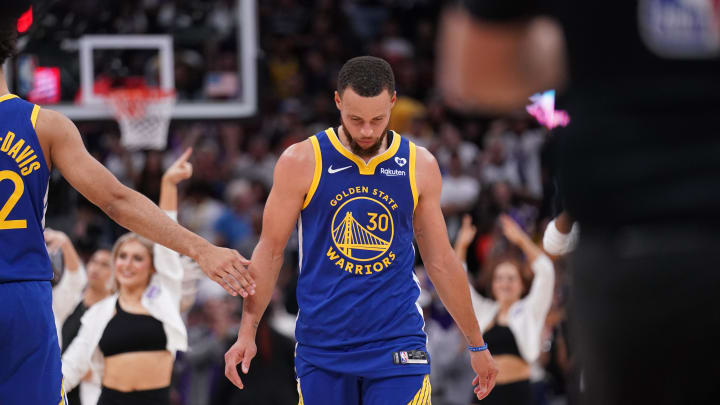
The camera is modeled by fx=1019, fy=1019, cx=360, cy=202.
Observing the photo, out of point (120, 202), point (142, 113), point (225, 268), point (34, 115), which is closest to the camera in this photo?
point (34, 115)

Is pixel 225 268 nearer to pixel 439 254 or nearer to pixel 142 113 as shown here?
pixel 439 254

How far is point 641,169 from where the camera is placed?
7.79 ft

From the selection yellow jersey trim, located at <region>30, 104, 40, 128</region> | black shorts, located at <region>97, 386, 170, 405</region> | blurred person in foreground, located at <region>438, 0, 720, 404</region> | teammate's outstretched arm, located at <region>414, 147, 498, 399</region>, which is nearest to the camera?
blurred person in foreground, located at <region>438, 0, 720, 404</region>

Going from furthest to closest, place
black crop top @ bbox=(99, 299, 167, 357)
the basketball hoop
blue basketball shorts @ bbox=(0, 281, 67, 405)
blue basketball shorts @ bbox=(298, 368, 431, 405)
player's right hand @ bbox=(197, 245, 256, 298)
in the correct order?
the basketball hoop, black crop top @ bbox=(99, 299, 167, 357), blue basketball shorts @ bbox=(298, 368, 431, 405), player's right hand @ bbox=(197, 245, 256, 298), blue basketball shorts @ bbox=(0, 281, 67, 405)

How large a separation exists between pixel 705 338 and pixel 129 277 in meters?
6.10

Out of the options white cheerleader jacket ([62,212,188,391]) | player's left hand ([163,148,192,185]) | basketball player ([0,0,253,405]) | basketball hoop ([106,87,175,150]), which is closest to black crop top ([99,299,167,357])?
white cheerleader jacket ([62,212,188,391])

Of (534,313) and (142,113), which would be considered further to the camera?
(142,113)

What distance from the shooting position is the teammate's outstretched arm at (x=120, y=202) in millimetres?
Answer: 4559

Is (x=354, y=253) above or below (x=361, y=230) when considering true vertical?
below

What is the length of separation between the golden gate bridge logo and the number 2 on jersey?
64.1 inches

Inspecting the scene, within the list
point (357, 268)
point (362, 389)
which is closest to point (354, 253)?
point (357, 268)

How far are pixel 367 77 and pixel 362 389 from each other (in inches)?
64.9

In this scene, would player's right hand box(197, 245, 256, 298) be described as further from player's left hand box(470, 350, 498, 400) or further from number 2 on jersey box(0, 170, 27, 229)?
player's left hand box(470, 350, 498, 400)

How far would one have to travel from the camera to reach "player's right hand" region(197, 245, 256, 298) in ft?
15.7
